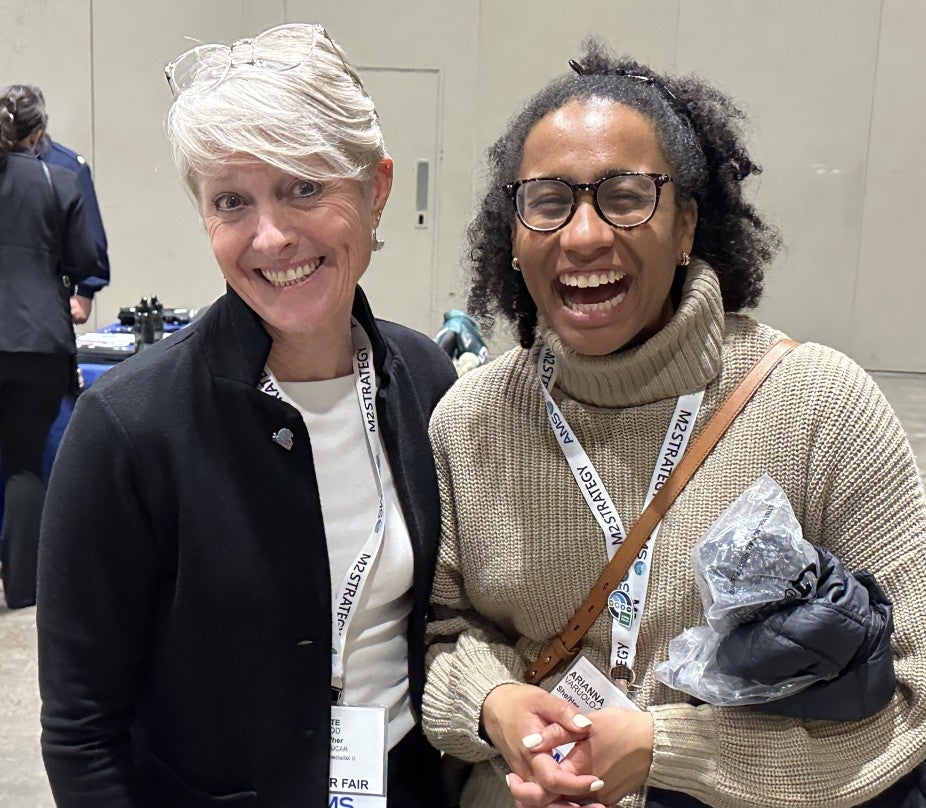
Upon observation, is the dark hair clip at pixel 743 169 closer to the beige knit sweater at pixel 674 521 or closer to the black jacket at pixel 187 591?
the beige knit sweater at pixel 674 521

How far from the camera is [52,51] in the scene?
8.52m

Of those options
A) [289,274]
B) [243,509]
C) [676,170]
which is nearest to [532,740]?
[243,509]

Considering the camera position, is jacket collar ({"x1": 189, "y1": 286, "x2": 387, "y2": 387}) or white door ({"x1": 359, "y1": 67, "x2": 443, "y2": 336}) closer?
jacket collar ({"x1": 189, "y1": 286, "x2": 387, "y2": 387})

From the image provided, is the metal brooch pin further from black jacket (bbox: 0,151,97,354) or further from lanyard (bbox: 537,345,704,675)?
black jacket (bbox: 0,151,97,354)

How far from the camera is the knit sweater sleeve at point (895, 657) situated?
1319 mm

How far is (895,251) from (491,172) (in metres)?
8.74

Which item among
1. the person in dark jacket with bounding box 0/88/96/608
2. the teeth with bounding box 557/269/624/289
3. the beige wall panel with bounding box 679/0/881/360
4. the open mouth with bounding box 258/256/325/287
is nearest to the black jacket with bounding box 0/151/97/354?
the person in dark jacket with bounding box 0/88/96/608

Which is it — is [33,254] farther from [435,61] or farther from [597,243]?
[435,61]

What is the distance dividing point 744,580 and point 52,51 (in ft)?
29.7

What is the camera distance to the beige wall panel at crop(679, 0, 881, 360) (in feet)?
28.8

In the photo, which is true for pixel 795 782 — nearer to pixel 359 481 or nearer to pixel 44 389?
pixel 359 481

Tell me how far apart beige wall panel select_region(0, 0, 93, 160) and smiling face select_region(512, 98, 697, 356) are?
332 inches

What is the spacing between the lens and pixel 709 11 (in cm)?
877

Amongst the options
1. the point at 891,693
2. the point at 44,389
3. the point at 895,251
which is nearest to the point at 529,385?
the point at 891,693
